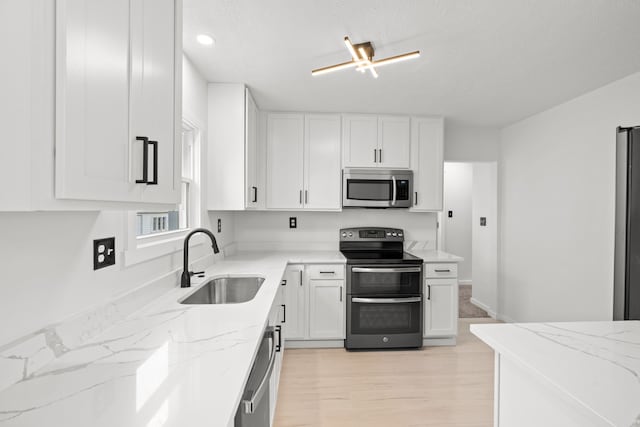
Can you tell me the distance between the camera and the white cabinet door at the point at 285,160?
3.21 metres

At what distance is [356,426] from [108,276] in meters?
1.67

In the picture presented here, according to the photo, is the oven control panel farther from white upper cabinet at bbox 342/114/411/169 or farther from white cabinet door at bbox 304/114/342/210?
white upper cabinet at bbox 342/114/411/169

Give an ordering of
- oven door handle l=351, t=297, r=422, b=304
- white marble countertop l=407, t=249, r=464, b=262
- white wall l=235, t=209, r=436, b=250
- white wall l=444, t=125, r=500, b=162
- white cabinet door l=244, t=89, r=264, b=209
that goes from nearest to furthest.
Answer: white cabinet door l=244, t=89, r=264, b=209 → oven door handle l=351, t=297, r=422, b=304 → white marble countertop l=407, t=249, r=464, b=262 → white wall l=235, t=209, r=436, b=250 → white wall l=444, t=125, r=500, b=162

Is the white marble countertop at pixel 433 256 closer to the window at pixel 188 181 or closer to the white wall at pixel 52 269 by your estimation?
the window at pixel 188 181

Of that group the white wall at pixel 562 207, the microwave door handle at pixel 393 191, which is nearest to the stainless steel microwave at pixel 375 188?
the microwave door handle at pixel 393 191

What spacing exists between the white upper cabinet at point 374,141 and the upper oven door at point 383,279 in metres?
1.07

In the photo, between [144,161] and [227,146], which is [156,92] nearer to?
[144,161]

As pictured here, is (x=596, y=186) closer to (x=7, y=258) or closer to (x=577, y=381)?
(x=577, y=381)

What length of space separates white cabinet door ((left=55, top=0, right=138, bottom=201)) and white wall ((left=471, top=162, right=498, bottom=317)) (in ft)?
13.1

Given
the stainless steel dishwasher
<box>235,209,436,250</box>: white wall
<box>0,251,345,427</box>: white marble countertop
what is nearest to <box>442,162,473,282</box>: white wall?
<box>235,209,436,250</box>: white wall

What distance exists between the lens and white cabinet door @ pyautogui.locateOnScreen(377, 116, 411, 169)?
3244 millimetres

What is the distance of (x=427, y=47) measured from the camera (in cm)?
192

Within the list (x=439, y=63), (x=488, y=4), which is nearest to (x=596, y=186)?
(x=439, y=63)

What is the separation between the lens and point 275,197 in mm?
3219
